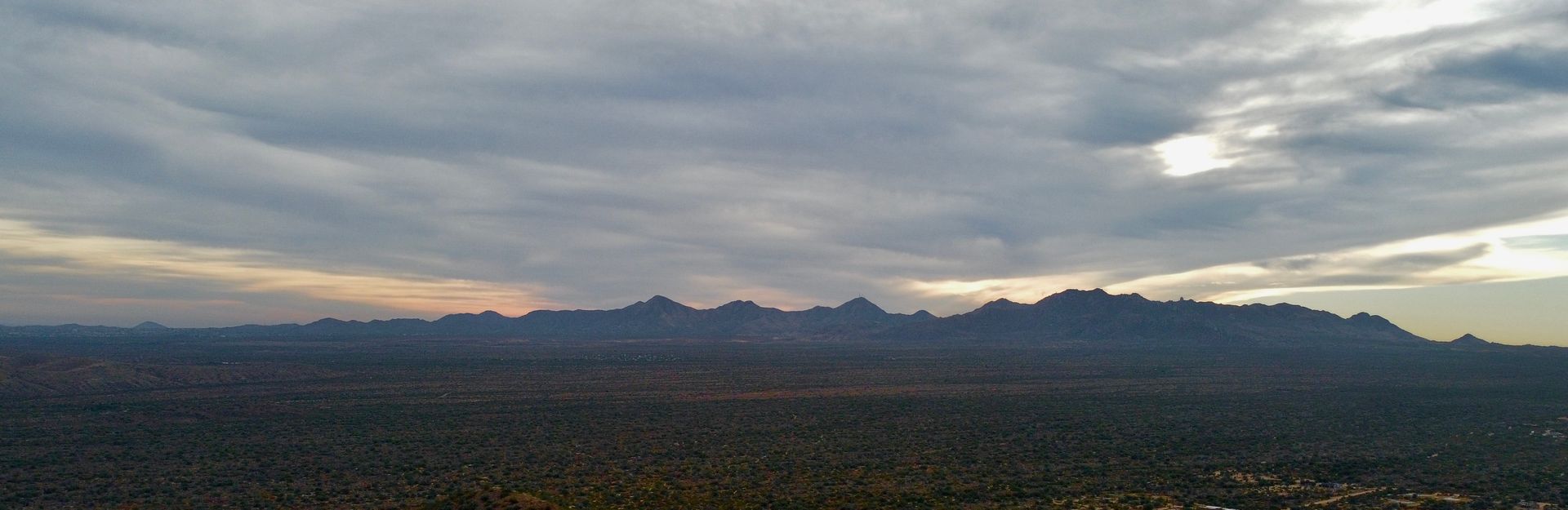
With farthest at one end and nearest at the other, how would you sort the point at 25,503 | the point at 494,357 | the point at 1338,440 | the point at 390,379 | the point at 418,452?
the point at 494,357, the point at 390,379, the point at 1338,440, the point at 418,452, the point at 25,503

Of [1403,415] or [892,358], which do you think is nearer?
[1403,415]

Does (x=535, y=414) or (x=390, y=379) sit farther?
(x=390, y=379)

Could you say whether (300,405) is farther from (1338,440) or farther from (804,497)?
(1338,440)

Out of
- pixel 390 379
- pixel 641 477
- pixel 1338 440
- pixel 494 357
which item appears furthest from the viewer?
pixel 494 357

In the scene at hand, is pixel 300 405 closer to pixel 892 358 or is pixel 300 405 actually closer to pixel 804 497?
pixel 804 497

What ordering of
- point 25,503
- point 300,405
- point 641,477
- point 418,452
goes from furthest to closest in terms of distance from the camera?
point 300,405 < point 418,452 < point 641,477 < point 25,503

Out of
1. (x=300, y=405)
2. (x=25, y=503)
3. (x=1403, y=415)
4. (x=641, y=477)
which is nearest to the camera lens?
(x=25, y=503)

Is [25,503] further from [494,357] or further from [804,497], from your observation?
[494,357]

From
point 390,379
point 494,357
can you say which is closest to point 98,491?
point 390,379

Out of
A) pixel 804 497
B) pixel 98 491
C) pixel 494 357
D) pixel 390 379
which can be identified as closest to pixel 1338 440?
pixel 804 497
